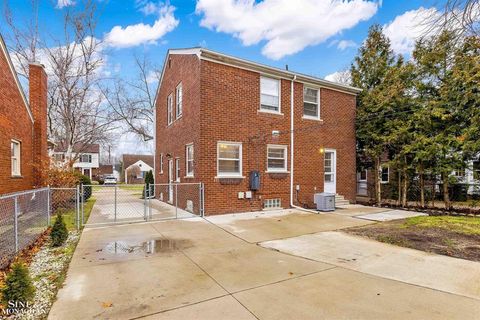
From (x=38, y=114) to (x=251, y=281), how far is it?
42.5 feet

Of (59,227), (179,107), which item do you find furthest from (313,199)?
(59,227)

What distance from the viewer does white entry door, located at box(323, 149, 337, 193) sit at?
12.9 meters

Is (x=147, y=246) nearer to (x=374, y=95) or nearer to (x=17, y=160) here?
(x=17, y=160)

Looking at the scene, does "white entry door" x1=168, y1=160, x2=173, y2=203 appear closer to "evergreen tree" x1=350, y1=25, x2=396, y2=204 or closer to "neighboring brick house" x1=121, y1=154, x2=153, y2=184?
"evergreen tree" x1=350, y1=25, x2=396, y2=204

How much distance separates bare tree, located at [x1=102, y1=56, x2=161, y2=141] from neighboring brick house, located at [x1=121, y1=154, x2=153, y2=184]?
2538cm

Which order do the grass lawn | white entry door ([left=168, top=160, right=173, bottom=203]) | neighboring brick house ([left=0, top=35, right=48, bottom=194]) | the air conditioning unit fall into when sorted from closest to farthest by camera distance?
the grass lawn → neighboring brick house ([left=0, top=35, right=48, bottom=194]) → the air conditioning unit → white entry door ([left=168, top=160, right=173, bottom=203])

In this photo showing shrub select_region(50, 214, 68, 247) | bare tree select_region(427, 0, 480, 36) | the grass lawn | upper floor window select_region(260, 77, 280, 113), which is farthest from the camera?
upper floor window select_region(260, 77, 280, 113)

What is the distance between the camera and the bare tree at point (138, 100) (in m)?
22.6

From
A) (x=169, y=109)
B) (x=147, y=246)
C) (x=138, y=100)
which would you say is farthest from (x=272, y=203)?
(x=138, y=100)

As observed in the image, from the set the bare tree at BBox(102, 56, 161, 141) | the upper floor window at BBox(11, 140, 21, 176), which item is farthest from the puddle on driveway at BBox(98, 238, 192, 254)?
the bare tree at BBox(102, 56, 161, 141)

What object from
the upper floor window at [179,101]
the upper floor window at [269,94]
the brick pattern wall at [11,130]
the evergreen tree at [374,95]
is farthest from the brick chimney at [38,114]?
the evergreen tree at [374,95]

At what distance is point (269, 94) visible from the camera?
446 inches

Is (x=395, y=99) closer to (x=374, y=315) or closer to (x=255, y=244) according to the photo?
Answer: (x=255, y=244)

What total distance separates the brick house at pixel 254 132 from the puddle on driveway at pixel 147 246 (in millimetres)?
3400
